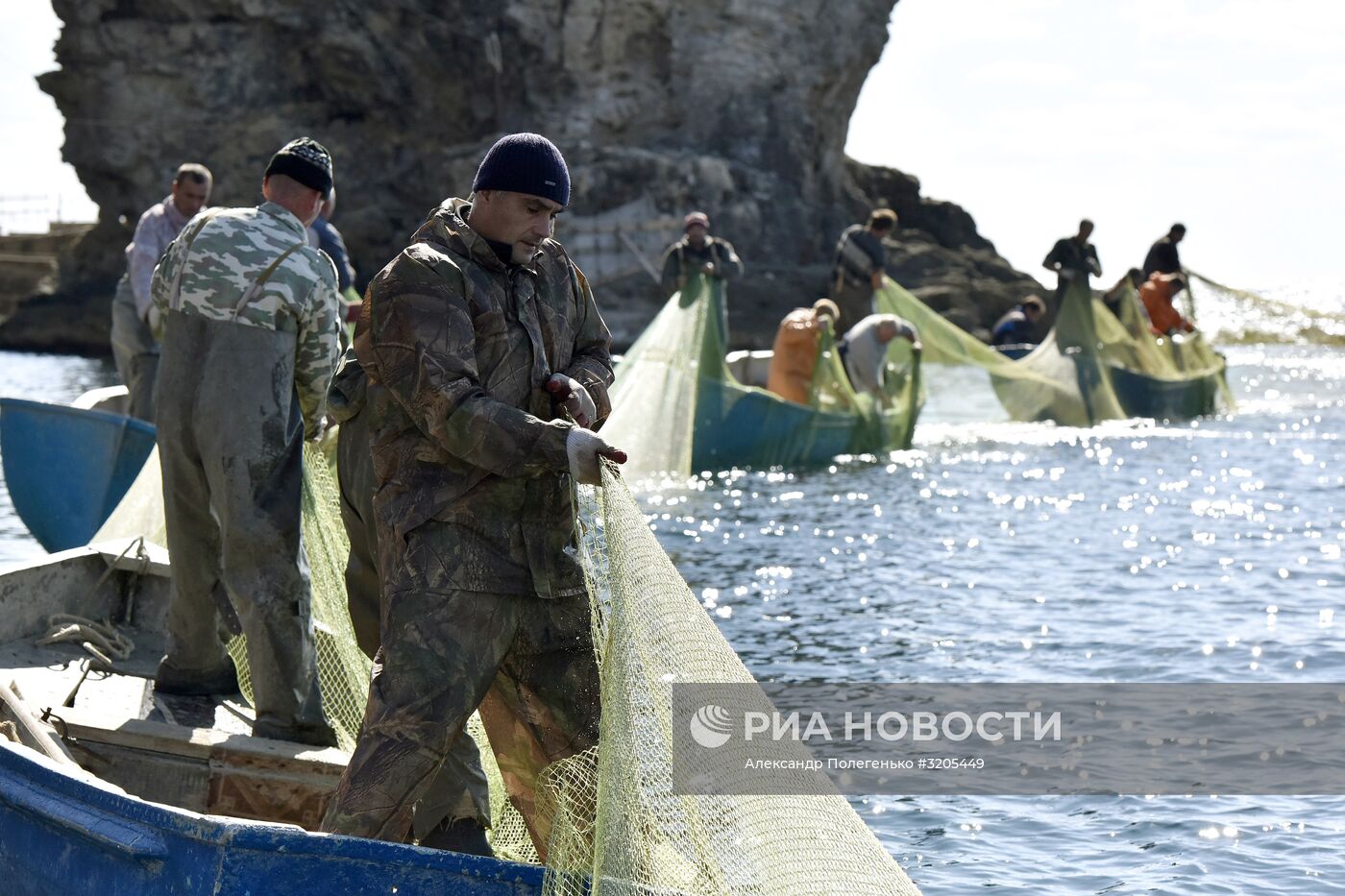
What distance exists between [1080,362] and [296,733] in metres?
16.5

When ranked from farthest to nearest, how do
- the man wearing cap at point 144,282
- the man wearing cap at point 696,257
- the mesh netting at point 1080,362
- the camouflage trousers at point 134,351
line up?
1. the mesh netting at point 1080,362
2. the man wearing cap at point 696,257
3. the camouflage trousers at point 134,351
4. the man wearing cap at point 144,282

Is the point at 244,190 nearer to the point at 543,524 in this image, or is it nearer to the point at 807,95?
the point at 807,95

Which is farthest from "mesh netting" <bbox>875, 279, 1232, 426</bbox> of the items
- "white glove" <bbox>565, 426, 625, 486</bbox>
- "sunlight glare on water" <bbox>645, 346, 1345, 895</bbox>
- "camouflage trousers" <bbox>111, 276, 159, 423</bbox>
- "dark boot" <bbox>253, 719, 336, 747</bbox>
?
"white glove" <bbox>565, 426, 625, 486</bbox>

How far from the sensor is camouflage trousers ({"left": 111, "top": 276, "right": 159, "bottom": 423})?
1030 cm

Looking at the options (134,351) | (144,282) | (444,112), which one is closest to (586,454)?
(144,282)

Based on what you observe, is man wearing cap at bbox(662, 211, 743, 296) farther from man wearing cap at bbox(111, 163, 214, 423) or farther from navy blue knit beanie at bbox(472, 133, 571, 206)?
navy blue knit beanie at bbox(472, 133, 571, 206)

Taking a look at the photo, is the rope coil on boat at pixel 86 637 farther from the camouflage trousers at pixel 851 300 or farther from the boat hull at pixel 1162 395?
the boat hull at pixel 1162 395

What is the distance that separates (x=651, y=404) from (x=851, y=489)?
254 centimetres

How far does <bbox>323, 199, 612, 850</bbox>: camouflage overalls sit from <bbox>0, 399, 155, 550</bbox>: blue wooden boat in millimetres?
5901

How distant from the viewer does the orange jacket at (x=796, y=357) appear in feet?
53.6

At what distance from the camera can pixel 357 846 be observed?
357 cm

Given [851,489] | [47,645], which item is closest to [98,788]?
A: [47,645]

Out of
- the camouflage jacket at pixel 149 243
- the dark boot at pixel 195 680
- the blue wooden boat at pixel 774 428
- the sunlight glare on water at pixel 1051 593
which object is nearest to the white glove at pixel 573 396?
the dark boot at pixel 195 680

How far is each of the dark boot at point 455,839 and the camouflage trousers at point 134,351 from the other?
20.9ft
